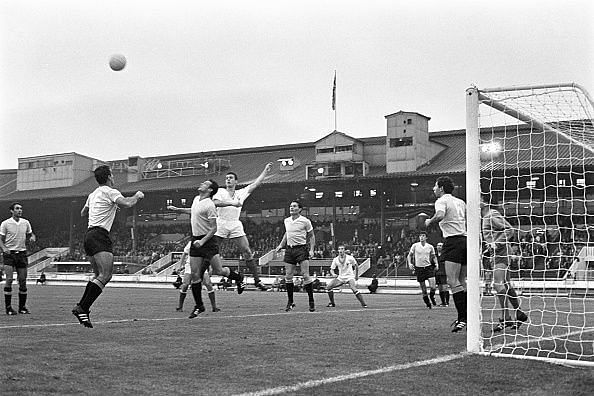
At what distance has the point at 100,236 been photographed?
9234 mm

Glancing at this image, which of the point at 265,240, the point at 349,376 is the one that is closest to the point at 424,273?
the point at 349,376

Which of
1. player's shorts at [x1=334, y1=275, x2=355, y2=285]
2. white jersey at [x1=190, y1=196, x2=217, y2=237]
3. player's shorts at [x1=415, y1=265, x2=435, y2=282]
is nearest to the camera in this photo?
white jersey at [x1=190, y1=196, x2=217, y2=237]

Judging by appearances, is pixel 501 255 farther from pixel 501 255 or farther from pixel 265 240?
pixel 265 240

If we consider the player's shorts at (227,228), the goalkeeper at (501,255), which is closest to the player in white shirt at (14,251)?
the player's shorts at (227,228)

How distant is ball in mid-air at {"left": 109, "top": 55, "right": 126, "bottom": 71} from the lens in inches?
812

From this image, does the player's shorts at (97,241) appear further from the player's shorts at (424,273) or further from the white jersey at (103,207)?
the player's shorts at (424,273)

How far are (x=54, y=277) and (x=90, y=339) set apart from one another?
4199 cm

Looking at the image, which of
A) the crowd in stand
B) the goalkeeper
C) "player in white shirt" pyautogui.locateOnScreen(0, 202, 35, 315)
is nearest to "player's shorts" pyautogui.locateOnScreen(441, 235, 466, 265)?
the goalkeeper

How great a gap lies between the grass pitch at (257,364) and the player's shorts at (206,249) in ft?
7.72

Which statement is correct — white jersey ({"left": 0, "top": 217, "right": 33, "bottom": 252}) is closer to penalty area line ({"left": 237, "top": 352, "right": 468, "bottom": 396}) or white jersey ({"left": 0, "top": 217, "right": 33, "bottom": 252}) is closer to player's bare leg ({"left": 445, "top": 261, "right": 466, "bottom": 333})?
player's bare leg ({"left": 445, "top": 261, "right": 466, "bottom": 333})

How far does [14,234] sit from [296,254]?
18.0 feet

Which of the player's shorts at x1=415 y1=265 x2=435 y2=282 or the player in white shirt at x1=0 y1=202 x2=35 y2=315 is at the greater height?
the player in white shirt at x1=0 y1=202 x2=35 y2=315

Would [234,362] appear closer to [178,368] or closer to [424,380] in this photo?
[178,368]

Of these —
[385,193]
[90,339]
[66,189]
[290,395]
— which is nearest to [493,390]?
[290,395]
